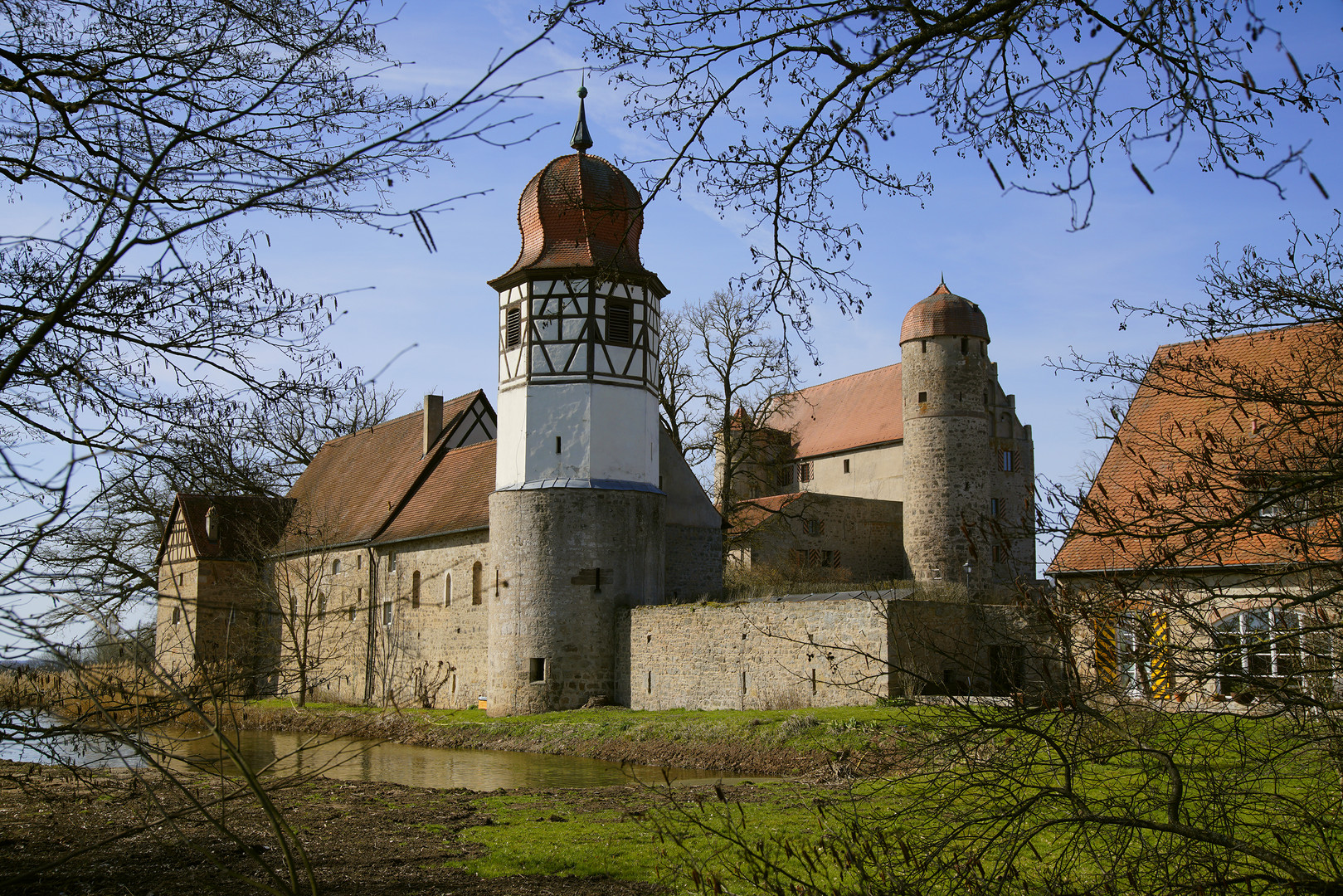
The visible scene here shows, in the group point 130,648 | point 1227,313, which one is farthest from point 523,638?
point 130,648

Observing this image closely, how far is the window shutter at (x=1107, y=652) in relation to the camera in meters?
5.01

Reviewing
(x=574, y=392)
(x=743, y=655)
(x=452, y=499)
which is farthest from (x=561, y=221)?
(x=743, y=655)

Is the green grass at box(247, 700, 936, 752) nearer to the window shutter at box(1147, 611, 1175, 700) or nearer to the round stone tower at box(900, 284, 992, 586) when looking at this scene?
the window shutter at box(1147, 611, 1175, 700)

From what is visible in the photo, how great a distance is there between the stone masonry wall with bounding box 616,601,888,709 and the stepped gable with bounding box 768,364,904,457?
19.5 metres

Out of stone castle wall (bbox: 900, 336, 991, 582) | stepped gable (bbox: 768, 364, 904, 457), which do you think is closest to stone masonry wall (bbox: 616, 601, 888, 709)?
stone castle wall (bbox: 900, 336, 991, 582)

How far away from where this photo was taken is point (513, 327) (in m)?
25.2

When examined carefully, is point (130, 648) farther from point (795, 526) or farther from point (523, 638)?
point (795, 526)

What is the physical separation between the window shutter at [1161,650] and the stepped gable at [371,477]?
25.7 meters

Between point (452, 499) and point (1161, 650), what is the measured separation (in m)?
24.2

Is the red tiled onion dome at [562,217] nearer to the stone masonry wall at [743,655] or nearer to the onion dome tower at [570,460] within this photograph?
the onion dome tower at [570,460]

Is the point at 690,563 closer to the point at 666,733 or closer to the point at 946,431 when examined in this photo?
the point at 666,733

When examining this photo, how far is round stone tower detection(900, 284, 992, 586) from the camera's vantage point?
3575 cm

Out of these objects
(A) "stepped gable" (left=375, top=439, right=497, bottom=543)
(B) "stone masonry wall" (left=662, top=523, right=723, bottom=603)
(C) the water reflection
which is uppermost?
(A) "stepped gable" (left=375, top=439, right=497, bottom=543)

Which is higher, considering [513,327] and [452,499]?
[513,327]
